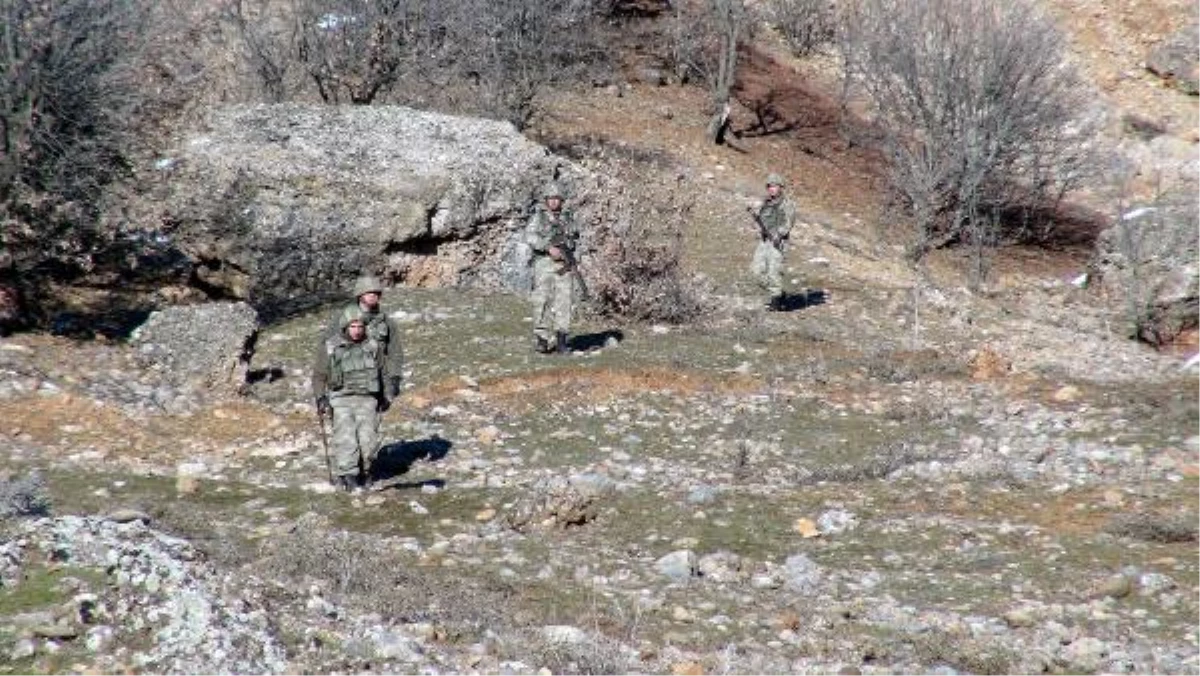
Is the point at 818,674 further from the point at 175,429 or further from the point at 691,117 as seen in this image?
the point at 691,117

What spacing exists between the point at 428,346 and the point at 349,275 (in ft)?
8.79

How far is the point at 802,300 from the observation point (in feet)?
58.7

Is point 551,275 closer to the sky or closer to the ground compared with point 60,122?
closer to the ground

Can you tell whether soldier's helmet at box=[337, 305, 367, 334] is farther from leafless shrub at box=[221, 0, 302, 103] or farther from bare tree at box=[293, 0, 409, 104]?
leafless shrub at box=[221, 0, 302, 103]

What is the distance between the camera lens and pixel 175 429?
1257 centimetres

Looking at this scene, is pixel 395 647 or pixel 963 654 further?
pixel 963 654

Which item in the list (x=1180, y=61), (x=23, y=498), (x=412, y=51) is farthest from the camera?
(x=1180, y=61)

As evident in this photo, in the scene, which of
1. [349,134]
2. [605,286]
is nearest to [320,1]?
[349,134]

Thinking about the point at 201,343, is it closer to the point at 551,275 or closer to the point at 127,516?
the point at 551,275

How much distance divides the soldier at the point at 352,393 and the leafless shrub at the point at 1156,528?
5.01 m

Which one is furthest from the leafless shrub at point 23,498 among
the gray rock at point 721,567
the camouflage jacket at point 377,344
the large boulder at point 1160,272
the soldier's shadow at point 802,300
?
the large boulder at point 1160,272

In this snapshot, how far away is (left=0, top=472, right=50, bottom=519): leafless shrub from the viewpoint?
9.12 metres

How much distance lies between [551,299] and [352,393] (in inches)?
156

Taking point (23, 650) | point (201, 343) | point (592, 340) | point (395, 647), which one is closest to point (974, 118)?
point (592, 340)
